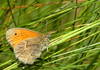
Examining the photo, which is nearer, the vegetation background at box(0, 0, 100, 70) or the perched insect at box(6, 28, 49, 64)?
the vegetation background at box(0, 0, 100, 70)

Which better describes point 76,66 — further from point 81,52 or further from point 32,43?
point 32,43

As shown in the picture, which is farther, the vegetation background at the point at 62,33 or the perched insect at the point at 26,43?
the perched insect at the point at 26,43

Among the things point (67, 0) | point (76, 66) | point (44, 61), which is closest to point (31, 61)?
point (44, 61)
